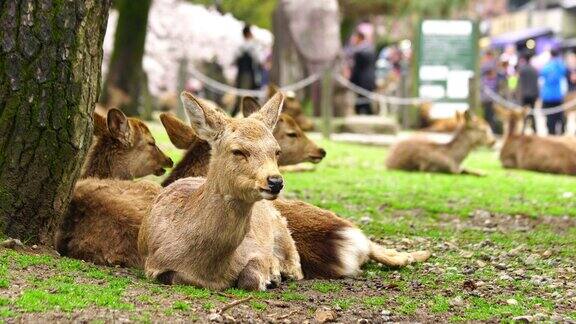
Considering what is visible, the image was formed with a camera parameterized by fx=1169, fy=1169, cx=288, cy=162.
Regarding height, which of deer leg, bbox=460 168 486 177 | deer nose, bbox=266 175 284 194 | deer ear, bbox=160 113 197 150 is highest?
deer nose, bbox=266 175 284 194

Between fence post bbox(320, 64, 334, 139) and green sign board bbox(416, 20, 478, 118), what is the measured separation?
2.03 meters

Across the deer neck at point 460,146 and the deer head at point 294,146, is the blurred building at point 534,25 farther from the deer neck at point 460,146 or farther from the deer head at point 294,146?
the deer head at point 294,146

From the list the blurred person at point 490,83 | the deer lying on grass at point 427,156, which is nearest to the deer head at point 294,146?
the deer lying on grass at point 427,156

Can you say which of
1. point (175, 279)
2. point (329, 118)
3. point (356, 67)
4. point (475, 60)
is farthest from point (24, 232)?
point (356, 67)

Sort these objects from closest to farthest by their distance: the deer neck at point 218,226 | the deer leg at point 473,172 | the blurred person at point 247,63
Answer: the deer neck at point 218,226 < the deer leg at point 473,172 < the blurred person at point 247,63

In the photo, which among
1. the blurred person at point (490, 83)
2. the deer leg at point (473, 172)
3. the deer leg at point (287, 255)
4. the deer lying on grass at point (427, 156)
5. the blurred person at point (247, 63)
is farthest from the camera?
the blurred person at point (247, 63)

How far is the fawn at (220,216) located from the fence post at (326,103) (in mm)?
14712

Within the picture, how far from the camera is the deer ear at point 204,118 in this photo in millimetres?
6947

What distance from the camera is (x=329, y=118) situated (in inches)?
869

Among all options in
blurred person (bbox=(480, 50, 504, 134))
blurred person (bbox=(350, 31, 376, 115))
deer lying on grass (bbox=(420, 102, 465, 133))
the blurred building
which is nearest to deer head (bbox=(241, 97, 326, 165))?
deer lying on grass (bbox=(420, 102, 465, 133))

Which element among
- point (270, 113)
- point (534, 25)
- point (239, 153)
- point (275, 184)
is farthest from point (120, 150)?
point (534, 25)

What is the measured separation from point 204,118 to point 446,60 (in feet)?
56.9

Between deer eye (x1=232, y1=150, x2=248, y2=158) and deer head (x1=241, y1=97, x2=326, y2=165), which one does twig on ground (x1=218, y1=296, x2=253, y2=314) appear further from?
deer head (x1=241, y1=97, x2=326, y2=165)

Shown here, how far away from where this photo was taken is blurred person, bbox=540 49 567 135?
979 inches
